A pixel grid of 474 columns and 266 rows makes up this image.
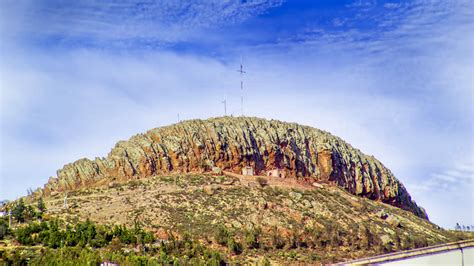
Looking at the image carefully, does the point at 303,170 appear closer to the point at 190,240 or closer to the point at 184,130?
the point at 184,130

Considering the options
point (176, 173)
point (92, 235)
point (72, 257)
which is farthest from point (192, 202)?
point (72, 257)

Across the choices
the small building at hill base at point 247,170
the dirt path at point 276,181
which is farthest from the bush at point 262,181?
the small building at hill base at point 247,170

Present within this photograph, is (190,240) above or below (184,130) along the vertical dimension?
below

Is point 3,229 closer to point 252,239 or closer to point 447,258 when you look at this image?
point 252,239

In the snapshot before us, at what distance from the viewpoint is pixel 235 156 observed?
63.6 meters

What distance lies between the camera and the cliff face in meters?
59.8

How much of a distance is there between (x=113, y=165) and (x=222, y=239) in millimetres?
17271

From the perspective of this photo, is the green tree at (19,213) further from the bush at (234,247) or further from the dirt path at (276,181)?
the dirt path at (276,181)

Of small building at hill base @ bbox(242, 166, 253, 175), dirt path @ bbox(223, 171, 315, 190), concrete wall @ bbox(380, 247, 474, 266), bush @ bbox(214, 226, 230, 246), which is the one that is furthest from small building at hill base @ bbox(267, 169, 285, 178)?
concrete wall @ bbox(380, 247, 474, 266)

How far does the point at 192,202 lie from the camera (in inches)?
2140

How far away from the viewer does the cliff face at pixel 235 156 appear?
59.8m

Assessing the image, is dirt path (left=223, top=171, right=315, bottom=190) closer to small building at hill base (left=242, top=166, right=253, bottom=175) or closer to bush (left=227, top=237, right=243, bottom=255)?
small building at hill base (left=242, top=166, right=253, bottom=175)

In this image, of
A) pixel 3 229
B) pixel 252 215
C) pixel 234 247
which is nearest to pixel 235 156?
pixel 252 215

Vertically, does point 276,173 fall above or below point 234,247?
above
